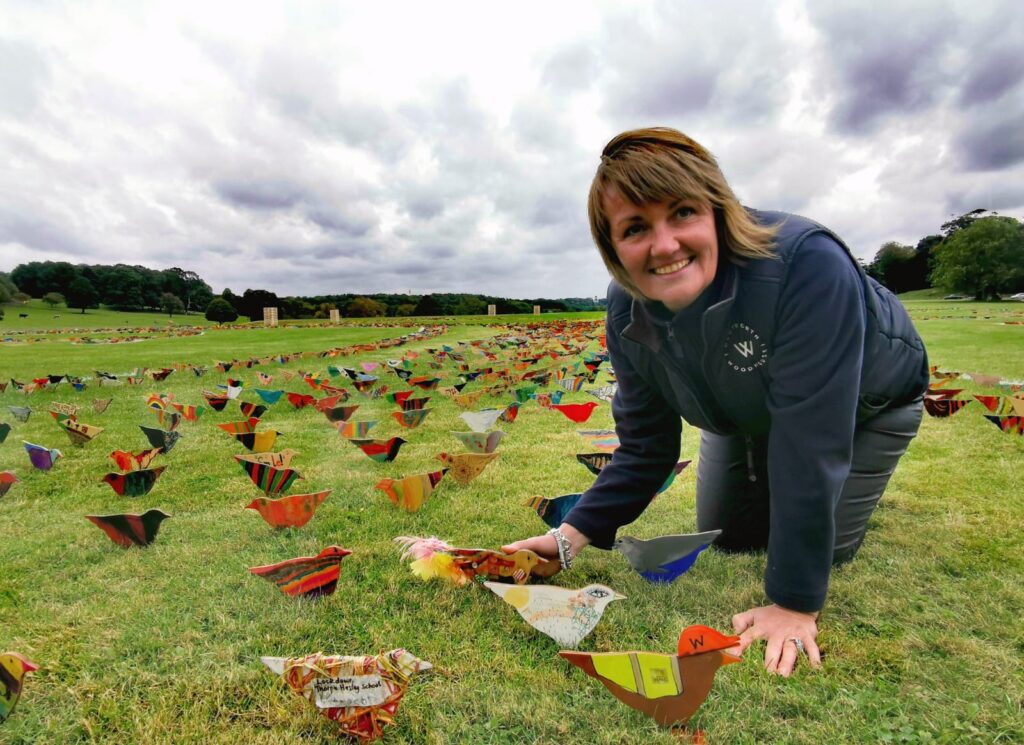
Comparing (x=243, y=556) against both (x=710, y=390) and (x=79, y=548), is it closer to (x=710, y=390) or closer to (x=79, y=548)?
(x=79, y=548)

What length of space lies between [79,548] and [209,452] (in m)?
2.37

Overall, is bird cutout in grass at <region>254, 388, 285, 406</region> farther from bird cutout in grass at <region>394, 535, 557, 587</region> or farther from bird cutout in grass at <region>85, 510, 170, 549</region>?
bird cutout in grass at <region>394, 535, 557, 587</region>

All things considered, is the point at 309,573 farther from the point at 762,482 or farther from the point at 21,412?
the point at 21,412

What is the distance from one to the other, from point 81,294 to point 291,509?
7210cm

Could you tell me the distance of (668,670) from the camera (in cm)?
172

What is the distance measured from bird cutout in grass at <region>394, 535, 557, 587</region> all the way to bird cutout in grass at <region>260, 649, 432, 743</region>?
3.19 feet

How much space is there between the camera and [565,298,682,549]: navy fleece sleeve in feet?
9.36

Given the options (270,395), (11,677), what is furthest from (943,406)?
(270,395)

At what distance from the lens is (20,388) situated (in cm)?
998

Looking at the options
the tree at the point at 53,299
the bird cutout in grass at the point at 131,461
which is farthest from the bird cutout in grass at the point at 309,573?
the tree at the point at 53,299

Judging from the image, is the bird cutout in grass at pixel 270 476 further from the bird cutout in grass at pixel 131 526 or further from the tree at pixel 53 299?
the tree at pixel 53 299

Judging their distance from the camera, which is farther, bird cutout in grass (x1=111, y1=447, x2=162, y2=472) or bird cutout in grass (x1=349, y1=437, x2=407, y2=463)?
bird cutout in grass (x1=349, y1=437, x2=407, y2=463)

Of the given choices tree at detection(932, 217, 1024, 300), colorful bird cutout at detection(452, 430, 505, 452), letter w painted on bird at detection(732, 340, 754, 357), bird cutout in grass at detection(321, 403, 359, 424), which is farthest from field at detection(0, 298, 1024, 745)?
tree at detection(932, 217, 1024, 300)

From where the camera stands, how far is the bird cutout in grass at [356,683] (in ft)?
5.70
